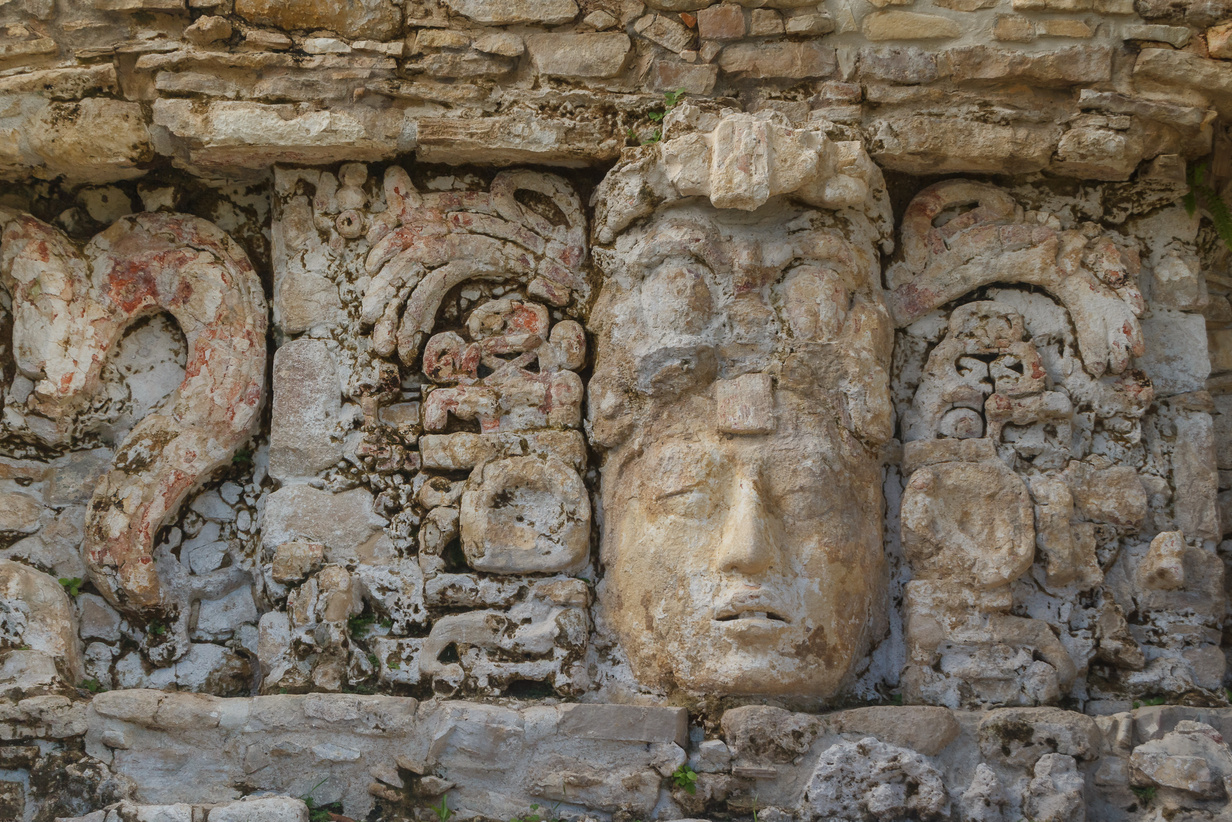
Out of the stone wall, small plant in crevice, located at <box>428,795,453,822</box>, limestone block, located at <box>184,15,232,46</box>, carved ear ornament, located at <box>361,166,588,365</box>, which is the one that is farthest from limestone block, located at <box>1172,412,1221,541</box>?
limestone block, located at <box>184,15,232,46</box>

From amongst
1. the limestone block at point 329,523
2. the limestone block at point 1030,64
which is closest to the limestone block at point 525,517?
the limestone block at point 329,523

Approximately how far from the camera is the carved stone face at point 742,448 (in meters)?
3.14

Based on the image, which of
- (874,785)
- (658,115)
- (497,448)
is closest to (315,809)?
(497,448)

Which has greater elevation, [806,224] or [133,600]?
[806,224]

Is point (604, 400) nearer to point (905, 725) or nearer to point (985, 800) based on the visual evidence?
point (905, 725)

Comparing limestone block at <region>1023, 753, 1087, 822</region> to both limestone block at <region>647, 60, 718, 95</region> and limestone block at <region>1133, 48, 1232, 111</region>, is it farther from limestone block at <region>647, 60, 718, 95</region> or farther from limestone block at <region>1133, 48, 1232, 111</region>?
limestone block at <region>647, 60, 718, 95</region>

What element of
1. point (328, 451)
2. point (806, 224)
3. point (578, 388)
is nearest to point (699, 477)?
point (578, 388)

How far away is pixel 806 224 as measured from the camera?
11.3 feet

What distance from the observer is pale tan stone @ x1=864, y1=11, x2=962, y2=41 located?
3494 mm

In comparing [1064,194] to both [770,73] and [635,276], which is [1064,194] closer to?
[770,73]

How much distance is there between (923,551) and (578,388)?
1.12 meters

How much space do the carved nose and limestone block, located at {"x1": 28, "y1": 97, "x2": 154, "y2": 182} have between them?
2.08 meters

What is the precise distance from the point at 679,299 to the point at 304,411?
1.20 metres

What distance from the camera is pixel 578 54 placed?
11.6ft
